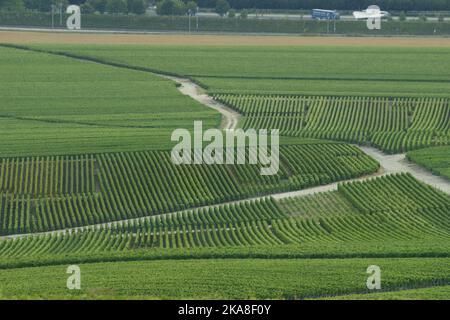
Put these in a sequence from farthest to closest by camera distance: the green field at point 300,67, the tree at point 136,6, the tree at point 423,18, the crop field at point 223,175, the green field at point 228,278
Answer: the tree at point 136,6 < the tree at point 423,18 < the green field at point 300,67 < the crop field at point 223,175 < the green field at point 228,278

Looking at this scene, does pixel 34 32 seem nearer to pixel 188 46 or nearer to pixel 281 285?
pixel 188 46

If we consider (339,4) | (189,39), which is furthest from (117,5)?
(339,4)

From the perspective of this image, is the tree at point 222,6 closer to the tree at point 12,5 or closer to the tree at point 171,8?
the tree at point 171,8

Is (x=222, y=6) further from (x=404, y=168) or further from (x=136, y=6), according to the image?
(x=404, y=168)

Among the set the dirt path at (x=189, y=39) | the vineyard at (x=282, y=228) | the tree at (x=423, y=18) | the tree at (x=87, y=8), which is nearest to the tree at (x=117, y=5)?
the tree at (x=87, y=8)

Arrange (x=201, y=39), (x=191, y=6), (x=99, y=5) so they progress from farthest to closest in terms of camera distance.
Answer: (x=99, y=5) < (x=191, y=6) < (x=201, y=39)
